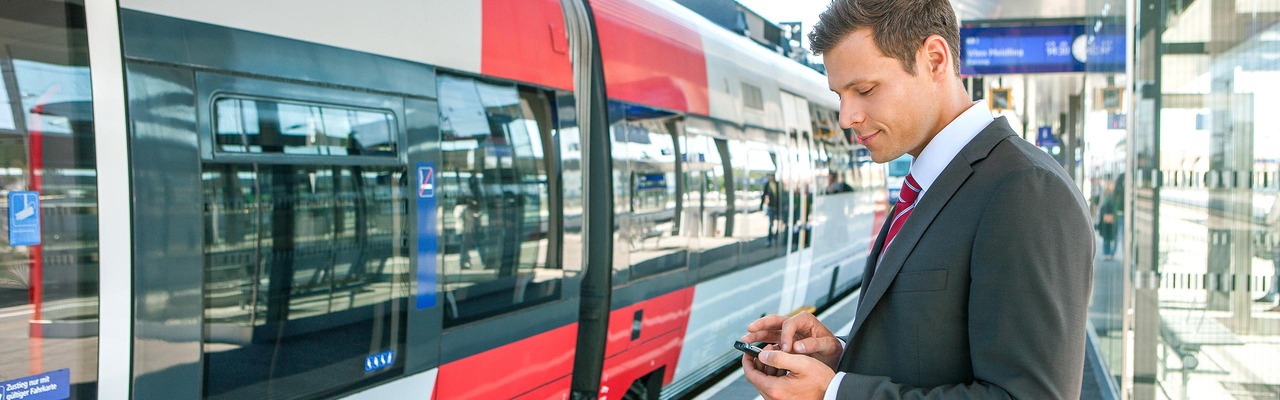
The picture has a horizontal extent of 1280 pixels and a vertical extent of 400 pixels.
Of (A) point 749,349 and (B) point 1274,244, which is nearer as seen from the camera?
(A) point 749,349

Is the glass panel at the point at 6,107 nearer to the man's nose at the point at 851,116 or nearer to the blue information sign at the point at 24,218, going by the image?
Result: the blue information sign at the point at 24,218

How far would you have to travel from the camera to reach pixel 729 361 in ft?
29.2

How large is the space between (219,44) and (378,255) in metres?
1.02

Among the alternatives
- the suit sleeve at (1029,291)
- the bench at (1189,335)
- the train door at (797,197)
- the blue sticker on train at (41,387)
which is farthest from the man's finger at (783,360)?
the train door at (797,197)

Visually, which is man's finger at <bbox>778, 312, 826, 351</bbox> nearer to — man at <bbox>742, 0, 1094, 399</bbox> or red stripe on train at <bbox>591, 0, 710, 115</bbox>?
man at <bbox>742, 0, 1094, 399</bbox>

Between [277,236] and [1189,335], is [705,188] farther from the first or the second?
[277,236]

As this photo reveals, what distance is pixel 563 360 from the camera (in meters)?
5.47

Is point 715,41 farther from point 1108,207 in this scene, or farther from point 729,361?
point 1108,207

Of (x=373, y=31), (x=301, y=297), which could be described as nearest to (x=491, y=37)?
(x=373, y=31)

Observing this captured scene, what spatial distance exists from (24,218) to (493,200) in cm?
224

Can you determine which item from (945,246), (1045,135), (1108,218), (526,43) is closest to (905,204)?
(945,246)

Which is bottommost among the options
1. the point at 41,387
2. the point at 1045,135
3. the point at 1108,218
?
the point at 41,387

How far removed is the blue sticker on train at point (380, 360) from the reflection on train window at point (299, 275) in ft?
0.08

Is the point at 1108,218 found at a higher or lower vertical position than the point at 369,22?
lower
